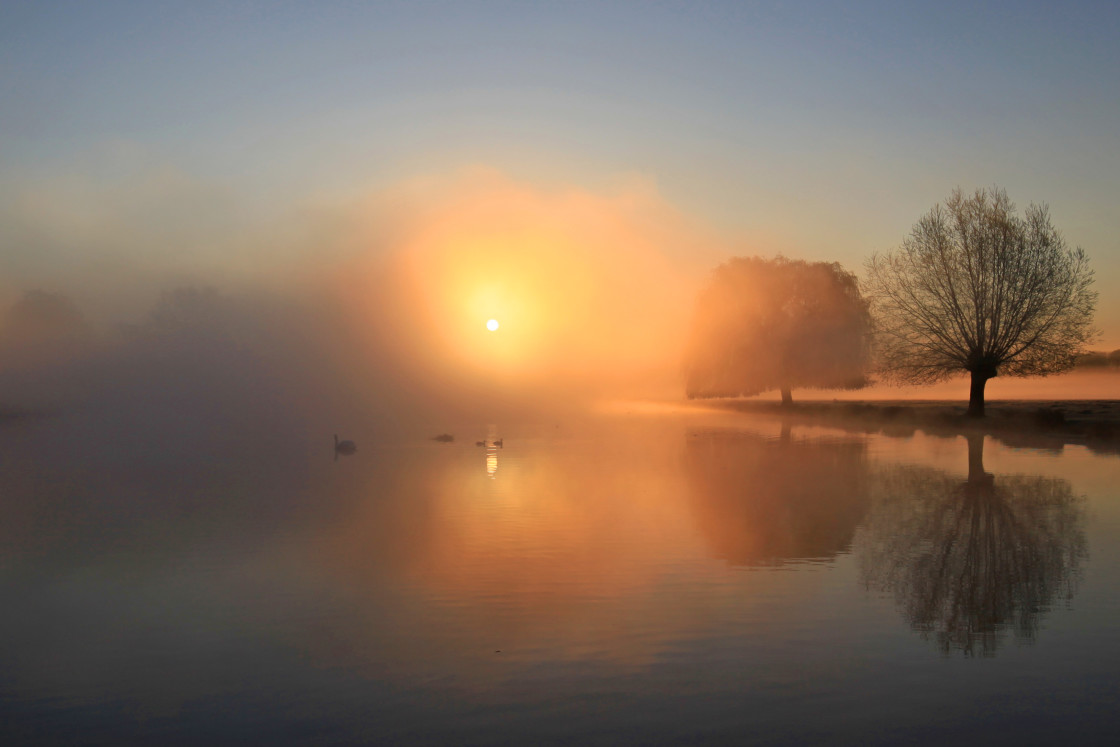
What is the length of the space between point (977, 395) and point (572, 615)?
4257cm

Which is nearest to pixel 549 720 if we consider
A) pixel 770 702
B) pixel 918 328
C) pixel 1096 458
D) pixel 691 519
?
pixel 770 702

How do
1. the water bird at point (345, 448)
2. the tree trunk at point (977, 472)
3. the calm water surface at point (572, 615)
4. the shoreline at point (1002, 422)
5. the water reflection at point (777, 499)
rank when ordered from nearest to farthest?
the calm water surface at point (572, 615) < the water reflection at point (777, 499) < the tree trunk at point (977, 472) < the shoreline at point (1002, 422) < the water bird at point (345, 448)

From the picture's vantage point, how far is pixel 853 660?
8.49 m

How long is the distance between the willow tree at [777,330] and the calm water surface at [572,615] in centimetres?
4051

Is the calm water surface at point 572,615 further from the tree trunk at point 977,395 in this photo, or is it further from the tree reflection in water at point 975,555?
the tree trunk at point 977,395


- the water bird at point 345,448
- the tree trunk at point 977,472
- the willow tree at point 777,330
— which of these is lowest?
the water bird at point 345,448

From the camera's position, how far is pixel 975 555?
44.8 feet

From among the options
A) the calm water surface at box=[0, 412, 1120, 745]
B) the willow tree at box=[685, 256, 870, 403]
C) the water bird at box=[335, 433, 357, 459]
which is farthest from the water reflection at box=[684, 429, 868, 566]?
the willow tree at box=[685, 256, 870, 403]

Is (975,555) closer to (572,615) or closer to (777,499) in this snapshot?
(572,615)

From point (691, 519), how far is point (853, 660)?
386 inches

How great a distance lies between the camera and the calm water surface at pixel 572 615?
7.17m

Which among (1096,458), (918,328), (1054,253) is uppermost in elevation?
(1054,253)

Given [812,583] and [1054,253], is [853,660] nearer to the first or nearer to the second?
[812,583]

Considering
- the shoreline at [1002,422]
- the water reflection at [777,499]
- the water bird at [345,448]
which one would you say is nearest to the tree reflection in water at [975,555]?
the water reflection at [777,499]
